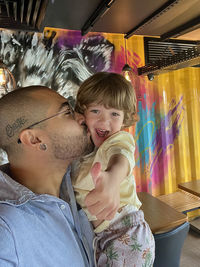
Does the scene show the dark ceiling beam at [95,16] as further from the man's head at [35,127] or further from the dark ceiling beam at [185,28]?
the man's head at [35,127]

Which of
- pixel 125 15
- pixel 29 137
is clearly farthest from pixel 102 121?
pixel 125 15

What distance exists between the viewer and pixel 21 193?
3.10ft

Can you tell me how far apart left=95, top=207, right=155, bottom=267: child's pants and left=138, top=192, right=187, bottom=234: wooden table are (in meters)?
1.17

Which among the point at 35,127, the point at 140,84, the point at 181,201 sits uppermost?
the point at 140,84

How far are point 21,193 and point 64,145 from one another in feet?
1.03

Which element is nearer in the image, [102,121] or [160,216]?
[102,121]

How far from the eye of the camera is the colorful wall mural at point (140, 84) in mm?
3400

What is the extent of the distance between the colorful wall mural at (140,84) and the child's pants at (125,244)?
249 centimetres

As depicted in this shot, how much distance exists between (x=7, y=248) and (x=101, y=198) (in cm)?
43

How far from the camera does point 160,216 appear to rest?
2.61 metres

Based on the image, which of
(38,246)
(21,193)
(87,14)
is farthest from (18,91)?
(87,14)

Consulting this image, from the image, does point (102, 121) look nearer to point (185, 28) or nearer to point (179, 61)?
point (179, 61)

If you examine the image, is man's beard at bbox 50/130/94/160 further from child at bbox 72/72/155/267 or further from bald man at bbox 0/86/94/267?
child at bbox 72/72/155/267

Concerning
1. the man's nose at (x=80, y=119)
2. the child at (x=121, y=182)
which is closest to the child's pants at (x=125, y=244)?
the child at (x=121, y=182)
